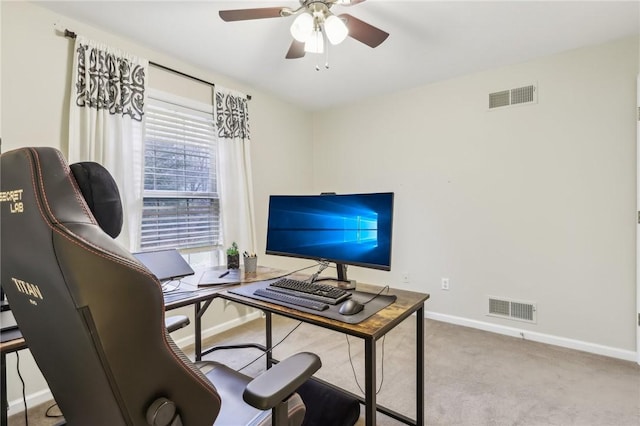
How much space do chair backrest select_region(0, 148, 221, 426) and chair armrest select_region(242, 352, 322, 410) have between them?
17cm

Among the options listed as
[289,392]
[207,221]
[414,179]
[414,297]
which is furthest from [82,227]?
[414,179]

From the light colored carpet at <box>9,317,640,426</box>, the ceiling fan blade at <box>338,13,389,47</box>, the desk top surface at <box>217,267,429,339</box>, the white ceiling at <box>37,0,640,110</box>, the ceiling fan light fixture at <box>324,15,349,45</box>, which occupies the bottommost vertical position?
the light colored carpet at <box>9,317,640,426</box>

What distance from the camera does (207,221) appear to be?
2908 mm

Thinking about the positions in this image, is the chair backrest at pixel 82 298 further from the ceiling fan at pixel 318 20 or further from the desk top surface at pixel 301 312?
the ceiling fan at pixel 318 20

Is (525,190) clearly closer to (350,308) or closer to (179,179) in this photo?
(350,308)

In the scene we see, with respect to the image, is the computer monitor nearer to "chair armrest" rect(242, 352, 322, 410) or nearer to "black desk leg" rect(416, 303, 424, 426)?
"black desk leg" rect(416, 303, 424, 426)

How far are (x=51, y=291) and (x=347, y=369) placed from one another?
6.71 feet

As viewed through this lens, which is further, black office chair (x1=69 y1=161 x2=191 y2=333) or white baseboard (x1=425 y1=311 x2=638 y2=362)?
white baseboard (x1=425 y1=311 x2=638 y2=362)

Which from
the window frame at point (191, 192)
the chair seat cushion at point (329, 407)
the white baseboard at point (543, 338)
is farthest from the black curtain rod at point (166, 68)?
the white baseboard at point (543, 338)

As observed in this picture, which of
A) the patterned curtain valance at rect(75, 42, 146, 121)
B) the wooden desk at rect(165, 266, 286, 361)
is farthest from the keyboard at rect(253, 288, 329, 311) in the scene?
the patterned curtain valance at rect(75, 42, 146, 121)

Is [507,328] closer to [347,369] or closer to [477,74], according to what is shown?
[347,369]

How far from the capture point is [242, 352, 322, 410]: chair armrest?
0.79 meters

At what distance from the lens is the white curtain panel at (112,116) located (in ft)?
6.64

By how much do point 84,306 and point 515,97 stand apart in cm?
330
